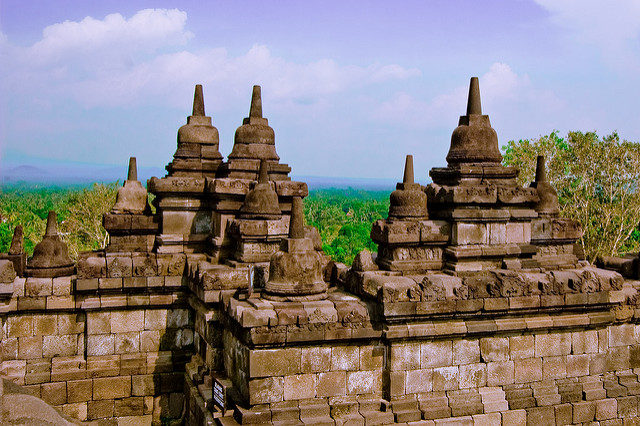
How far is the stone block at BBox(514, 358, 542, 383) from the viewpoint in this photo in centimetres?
770

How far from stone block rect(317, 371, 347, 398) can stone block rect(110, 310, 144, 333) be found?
3359 mm

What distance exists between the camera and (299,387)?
6.87 meters

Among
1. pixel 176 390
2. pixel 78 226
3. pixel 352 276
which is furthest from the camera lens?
pixel 78 226

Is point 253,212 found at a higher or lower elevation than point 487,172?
lower

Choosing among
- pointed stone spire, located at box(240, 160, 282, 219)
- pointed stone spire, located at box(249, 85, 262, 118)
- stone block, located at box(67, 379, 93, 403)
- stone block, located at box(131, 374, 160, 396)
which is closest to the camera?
pointed stone spire, located at box(240, 160, 282, 219)

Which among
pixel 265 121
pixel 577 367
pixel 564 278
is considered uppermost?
pixel 265 121

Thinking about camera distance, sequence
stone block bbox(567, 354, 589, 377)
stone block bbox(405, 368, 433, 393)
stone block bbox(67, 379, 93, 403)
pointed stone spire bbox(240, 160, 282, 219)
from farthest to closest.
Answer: stone block bbox(67, 379, 93, 403) < pointed stone spire bbox(240, 160, 282, 219) < stone block bbox(567, 354, 589, 377) < stone block bbox(405, 368, 433, 393)

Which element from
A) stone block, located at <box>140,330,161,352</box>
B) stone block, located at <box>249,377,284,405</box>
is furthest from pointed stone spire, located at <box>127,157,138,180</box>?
stone block, located at <box>249,377,284,405</box>

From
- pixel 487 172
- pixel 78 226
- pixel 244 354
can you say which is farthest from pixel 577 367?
pixel 78 226

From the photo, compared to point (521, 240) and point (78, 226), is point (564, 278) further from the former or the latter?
point (78, 226)

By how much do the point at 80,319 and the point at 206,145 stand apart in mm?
3280

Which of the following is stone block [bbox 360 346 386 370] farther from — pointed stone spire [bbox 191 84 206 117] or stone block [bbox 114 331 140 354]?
pointed stone spire [bbox 191 84 206 117]

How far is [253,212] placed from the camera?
334 inches

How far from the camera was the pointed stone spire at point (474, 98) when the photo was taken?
8656 mm
